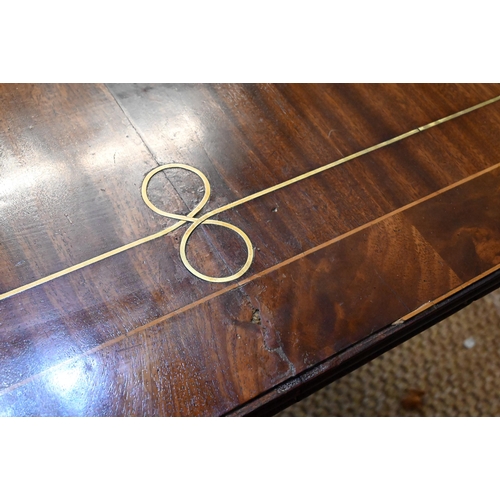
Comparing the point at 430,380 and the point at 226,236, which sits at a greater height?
the point at 226,236

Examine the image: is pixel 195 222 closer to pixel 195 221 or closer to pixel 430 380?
pixel 195 221

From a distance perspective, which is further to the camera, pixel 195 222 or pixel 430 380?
pixel 430 380

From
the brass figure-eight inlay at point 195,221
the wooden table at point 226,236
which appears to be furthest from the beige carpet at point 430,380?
the brass figure-eight inlay at point 195,221

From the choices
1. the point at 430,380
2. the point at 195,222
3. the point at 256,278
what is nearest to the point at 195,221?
the point at 195,222

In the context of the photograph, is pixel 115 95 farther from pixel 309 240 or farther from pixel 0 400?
pixel 0 400

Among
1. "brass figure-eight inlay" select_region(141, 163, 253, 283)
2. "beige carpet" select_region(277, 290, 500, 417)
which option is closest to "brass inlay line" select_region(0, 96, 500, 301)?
"brass figure-eight inlay" select_region(141, 163, 253, 283)

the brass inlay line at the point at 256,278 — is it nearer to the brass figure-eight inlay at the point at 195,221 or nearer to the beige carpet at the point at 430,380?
the brass figure-eight inlay at the point at 195,221

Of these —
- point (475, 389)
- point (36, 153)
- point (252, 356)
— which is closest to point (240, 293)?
point (252, 356)
